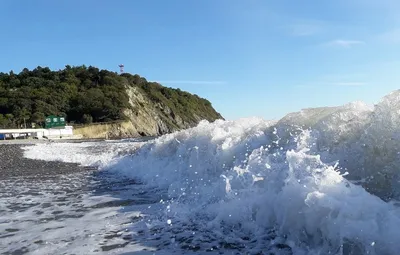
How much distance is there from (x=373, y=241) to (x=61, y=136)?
70.4 meters

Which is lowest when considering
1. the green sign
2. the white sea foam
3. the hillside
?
the white sea foam

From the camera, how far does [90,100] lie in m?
→ 92.1

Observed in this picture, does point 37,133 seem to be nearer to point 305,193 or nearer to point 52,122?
point 52,122

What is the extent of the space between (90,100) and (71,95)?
25.6 ft

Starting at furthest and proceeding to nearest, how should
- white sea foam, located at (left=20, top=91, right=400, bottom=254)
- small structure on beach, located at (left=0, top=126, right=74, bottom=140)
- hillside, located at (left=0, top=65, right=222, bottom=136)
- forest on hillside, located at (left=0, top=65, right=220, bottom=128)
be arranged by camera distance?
hillside, located at (left=0, top=65, right=222, bottom=136) → forest on hillside, located at (left=0, top=65, right=220, bottom=128) → small structure on beach, located at (left=0, top=126, right=74, bottom=140) → white sea foam, located at (left=20, top=91, right=400, bottom=254)

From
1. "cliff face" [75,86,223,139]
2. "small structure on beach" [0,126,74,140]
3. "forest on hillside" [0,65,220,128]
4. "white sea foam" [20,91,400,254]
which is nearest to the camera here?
"white sea foam" [20,91,400,254]

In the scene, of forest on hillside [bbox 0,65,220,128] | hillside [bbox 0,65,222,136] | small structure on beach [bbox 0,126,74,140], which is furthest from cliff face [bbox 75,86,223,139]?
small structure on beach [bbox 0,126,74,140]

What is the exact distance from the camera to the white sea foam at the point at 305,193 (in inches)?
164

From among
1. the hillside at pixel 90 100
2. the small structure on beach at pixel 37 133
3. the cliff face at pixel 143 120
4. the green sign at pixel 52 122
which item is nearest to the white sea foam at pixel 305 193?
the small structure on beach at pixel 37 133

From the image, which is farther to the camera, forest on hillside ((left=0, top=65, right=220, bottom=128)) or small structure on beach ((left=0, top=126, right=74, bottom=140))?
forest on hillside ((left=0, top=65, right=220, bottom=128))

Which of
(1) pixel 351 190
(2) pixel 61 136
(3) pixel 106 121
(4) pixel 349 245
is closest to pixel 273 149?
(1) pixel 351 190

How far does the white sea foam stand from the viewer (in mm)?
4176

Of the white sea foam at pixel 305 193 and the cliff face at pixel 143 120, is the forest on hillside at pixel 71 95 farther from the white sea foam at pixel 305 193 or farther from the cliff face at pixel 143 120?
the white sea foam at pixel 305 193

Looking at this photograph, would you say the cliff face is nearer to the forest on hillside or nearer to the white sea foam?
the forest on hillside
